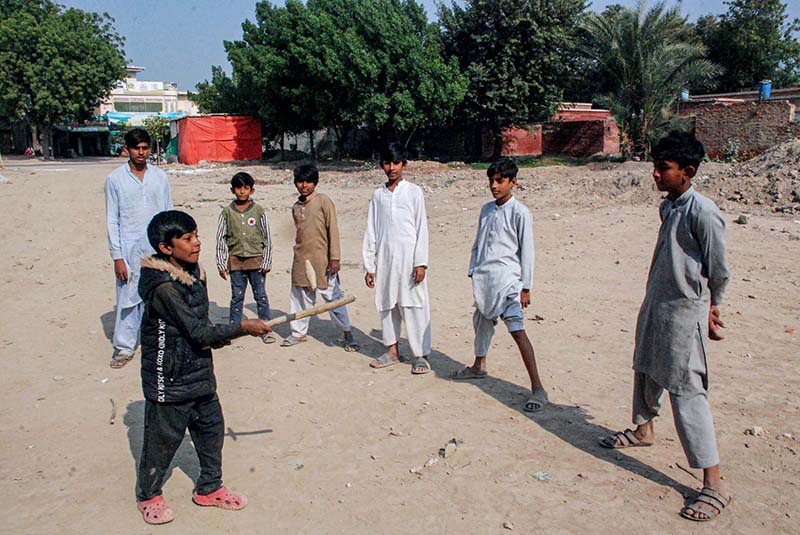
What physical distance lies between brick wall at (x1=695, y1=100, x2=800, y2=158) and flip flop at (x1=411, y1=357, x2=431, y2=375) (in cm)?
2192

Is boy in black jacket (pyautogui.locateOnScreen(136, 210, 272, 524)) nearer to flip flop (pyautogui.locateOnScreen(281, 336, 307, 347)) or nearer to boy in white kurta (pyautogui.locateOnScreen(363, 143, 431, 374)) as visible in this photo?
boy in white kurta (pyautogui.locateOnScreen(363, 143, 431, 374))

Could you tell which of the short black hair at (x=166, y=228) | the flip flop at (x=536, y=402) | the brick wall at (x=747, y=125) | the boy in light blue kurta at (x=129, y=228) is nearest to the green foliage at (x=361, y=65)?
the brick wall at (x=747, y=125)

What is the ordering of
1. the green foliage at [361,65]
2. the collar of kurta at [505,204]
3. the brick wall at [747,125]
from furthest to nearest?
the green foliage at [361,65] < the brick wall at [747,125] < the collar of kurta at [505,204]

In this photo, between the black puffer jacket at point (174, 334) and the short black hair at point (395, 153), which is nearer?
the black puffer jacket at point (174, 334)

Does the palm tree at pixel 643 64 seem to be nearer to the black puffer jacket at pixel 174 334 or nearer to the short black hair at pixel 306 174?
the short black hair at pixel 306 174

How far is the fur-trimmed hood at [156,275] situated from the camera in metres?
3.04

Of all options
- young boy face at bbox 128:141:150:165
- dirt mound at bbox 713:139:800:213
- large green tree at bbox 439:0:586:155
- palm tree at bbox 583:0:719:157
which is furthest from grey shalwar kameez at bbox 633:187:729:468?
large green tree at bbox 439:0:586:155

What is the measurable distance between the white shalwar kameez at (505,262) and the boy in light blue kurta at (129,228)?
109 inches

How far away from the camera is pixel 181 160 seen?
109ft

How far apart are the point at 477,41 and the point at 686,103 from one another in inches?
351

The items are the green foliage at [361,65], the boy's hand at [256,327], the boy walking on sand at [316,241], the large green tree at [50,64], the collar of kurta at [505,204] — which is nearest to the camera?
the boy's hand at [256,327]

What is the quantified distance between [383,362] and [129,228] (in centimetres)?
236

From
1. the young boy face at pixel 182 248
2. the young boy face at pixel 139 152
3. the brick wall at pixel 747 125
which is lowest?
the young boy face at pixel 182 248

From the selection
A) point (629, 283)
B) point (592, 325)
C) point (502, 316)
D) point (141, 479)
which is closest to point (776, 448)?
point (502, 316)
